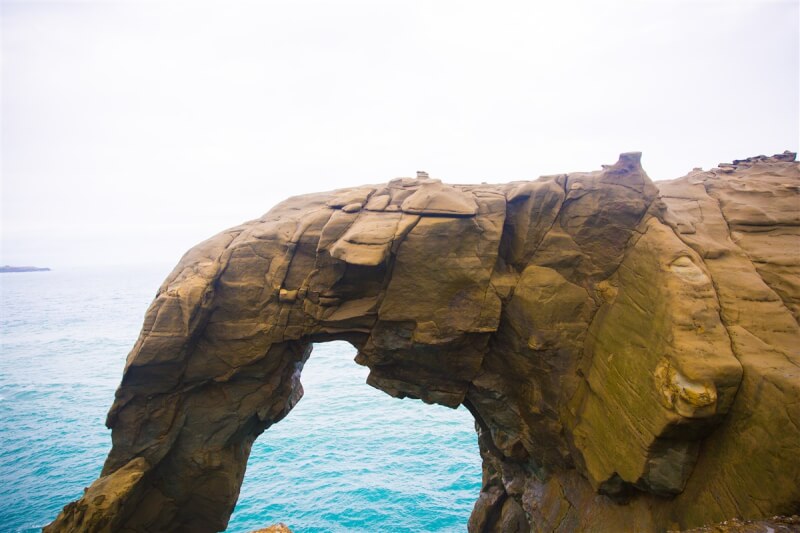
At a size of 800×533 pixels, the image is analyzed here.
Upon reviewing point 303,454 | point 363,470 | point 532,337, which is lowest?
point 303,454

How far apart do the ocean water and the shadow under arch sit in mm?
75

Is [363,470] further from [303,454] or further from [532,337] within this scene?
[532,337]

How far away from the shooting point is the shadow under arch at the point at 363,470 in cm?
2038

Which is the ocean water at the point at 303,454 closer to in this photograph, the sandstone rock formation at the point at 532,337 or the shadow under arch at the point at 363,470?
the shadow under arch at the point at 363,470

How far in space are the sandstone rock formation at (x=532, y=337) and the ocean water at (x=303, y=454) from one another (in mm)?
8708

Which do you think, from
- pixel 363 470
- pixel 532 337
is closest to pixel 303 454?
pixel 363 470

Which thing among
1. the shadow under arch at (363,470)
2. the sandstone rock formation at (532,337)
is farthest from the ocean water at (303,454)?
the sandstone rock formation at (532,337)

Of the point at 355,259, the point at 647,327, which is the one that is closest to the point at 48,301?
the point at 355,259

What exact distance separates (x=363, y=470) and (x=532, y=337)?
18404 mm

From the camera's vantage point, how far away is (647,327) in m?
8.62

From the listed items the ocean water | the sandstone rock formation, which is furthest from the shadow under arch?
the sandstone rock formation

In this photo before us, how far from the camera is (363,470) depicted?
79.7ft

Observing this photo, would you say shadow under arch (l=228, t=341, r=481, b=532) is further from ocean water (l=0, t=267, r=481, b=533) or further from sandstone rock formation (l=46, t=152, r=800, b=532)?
sandstone rock formation (l=46, t=152, r=800, b=532)

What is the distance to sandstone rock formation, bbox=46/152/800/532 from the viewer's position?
7535mm
